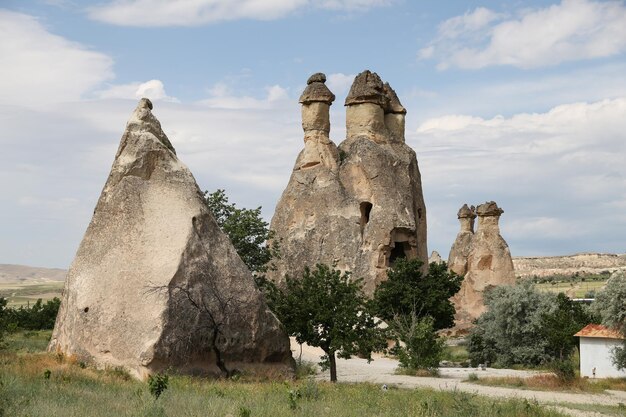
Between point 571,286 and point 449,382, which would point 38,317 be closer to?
point 449,382

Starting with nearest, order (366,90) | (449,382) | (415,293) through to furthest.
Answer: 1. (449,382)
2. (415,293)
3. (366,90)

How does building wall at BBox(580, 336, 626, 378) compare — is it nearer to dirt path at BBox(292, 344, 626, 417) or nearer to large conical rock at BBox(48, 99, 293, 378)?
dirt path at BBox(292, 344, 626, 417)

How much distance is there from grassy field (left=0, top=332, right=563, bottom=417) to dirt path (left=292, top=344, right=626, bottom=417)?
2836mm

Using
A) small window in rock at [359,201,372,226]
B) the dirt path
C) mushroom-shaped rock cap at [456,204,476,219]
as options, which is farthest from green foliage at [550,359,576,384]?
mushroom-shaped rock cap at [456,204,476,219]

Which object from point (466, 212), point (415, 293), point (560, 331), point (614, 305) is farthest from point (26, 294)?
point (614, 305)

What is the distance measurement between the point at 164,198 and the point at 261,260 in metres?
Answer: 15.4

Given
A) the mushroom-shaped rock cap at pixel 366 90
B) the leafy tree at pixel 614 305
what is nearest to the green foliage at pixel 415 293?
the mushroom-shaped rock cap at pixel 366 90

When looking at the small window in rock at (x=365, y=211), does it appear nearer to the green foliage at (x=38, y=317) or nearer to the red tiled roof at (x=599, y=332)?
the red tiled roof at (x=599, y=332)

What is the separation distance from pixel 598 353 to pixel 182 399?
20.4 meters

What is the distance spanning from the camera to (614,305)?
25047 millimetres

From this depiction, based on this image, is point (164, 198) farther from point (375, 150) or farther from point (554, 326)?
point (375, 150)

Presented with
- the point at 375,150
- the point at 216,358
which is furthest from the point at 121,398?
the point at 375,150

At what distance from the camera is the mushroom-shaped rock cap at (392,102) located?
4766 cm

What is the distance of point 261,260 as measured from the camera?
113 feet
